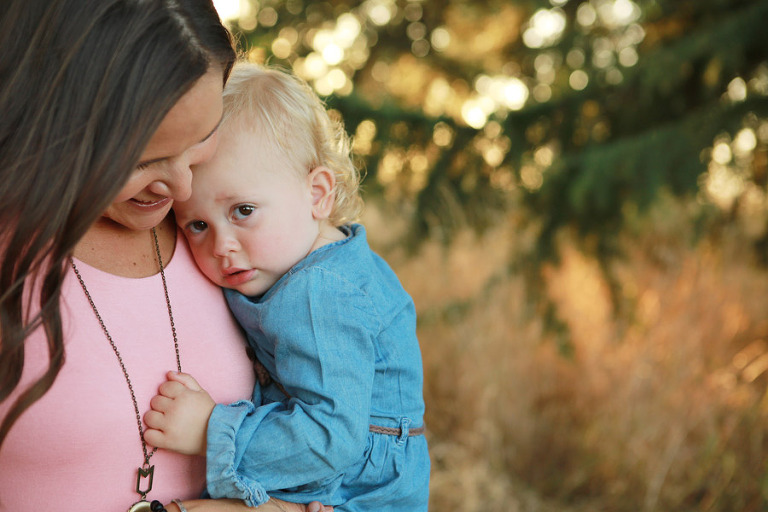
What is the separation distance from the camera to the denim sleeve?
1193 mm

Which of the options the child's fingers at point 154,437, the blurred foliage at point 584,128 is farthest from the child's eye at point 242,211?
the blurred foliage at point 584,128

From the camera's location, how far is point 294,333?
48.0 inches

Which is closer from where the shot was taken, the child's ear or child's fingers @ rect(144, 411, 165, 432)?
child's fingers @ rect(144, 411, 165, 432)

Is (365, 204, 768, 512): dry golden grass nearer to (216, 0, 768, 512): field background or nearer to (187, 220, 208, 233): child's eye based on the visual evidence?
(216, 0, 768, 512): field background

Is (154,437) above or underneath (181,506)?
above

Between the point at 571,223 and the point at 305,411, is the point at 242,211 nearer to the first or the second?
the point at 305,411

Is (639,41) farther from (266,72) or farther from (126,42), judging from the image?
(126,42)

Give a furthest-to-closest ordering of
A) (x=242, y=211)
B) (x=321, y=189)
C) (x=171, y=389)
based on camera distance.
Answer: (x=321, y=189)
(x=242, y=211)
(x=171, y=389)

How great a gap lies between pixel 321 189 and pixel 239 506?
614 millimetres

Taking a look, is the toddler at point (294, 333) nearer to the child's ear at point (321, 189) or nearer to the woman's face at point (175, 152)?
the child's ear at point (321, 189)

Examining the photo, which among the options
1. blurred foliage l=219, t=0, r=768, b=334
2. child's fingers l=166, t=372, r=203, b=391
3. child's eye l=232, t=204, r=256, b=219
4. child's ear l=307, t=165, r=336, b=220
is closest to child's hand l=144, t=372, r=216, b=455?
child's fingers l=166, t=372, r=203, b=391

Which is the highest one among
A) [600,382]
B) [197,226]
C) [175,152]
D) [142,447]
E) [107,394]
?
[175,152]

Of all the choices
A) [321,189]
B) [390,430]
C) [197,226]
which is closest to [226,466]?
[390,430]

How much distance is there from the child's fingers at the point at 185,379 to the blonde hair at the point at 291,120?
45 cm
